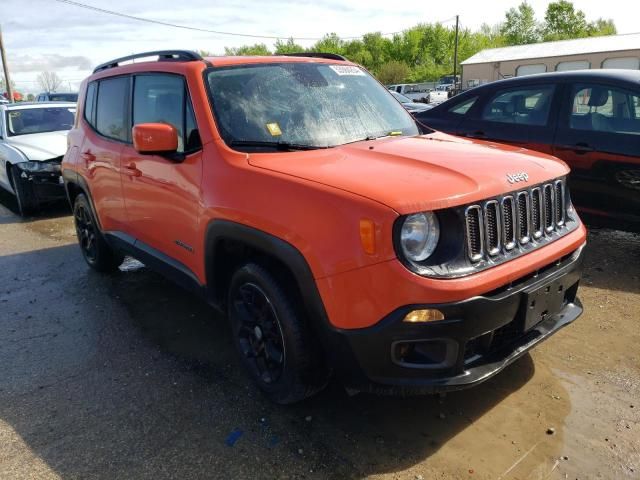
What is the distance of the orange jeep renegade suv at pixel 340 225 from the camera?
2.25 metres

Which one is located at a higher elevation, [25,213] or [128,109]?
[128,109]

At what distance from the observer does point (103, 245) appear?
5.05m

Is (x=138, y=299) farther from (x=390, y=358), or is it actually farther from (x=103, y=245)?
(x=390, y=358)

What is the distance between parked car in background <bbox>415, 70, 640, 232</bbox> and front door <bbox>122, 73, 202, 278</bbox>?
3.53m

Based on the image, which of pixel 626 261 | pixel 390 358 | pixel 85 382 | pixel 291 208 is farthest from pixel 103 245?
pixel 626 261

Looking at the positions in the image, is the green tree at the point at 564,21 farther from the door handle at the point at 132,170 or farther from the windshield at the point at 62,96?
the door handle at the point at 132,170

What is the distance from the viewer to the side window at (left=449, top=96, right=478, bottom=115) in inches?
234

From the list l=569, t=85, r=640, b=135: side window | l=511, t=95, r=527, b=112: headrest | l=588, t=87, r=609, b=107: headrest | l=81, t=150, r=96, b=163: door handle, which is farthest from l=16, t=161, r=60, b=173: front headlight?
l=588, t=87, r=609, b=107: headrest

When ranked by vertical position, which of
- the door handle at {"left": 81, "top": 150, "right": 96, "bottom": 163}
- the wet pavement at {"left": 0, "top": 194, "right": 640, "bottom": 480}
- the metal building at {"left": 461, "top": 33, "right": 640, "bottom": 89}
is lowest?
the wet pavement at {"left": 0, "top": 194, "right": 640, "bottom": 480}

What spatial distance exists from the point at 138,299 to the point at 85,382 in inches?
54.3

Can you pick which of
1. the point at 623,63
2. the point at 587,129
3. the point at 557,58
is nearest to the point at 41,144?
the point at 587,129

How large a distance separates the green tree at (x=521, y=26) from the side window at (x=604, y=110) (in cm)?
8203

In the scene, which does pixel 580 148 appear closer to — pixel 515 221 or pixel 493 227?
pixel 515 221

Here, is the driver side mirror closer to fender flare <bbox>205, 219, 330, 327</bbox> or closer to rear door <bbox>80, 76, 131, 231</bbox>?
fender flare <bbox>205, 219, 330, 327</bbox>
